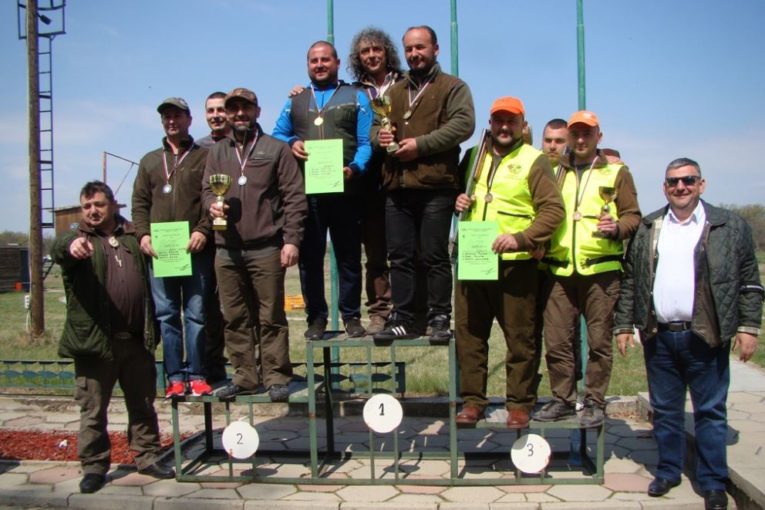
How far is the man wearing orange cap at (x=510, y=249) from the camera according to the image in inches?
172

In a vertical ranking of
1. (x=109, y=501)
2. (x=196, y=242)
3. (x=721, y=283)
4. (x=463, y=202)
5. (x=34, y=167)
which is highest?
(x=34, y=167)

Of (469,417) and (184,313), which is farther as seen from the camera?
(184,313)

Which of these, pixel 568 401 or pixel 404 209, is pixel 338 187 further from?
pixel 568 401

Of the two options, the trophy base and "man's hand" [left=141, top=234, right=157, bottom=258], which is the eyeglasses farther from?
"man's hand" [left=141, top=234, right=157, bottom=258]

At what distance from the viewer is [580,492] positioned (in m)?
4.64

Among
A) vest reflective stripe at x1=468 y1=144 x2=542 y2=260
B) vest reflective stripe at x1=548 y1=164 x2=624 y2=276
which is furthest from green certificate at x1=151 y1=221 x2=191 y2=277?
vest reflective stripe at x1=548 y1=164 x2=624 y2=276

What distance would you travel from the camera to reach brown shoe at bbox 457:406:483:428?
4.65 metres

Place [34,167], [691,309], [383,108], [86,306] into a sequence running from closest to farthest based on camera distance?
[691,309] → [383,108] → [86,306] → [34,167]

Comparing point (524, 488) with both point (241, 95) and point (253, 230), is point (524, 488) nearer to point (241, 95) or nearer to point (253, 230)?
point (253, 230)

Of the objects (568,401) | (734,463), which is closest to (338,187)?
(568,401)

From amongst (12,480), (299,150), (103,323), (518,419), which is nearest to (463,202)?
(299,150)

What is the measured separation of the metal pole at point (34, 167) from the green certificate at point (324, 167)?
8.10 metres

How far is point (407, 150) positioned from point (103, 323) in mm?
2448

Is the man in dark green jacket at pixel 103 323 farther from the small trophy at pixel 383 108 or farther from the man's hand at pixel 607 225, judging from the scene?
the man's hand at pixel 607 225
